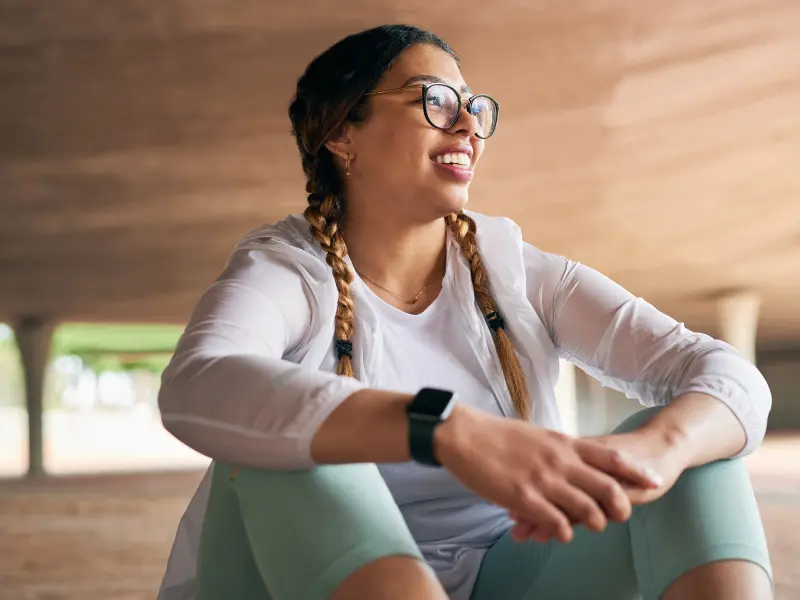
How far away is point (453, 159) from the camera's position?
1315mm

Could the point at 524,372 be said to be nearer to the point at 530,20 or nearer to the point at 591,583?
the point at 591,583

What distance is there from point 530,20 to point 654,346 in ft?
13.8

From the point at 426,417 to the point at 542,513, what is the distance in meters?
0.14

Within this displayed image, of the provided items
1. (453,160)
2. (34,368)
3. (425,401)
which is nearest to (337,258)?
(453,160)

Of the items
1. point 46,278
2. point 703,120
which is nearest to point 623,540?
point 703,120

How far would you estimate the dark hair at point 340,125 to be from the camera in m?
1.25

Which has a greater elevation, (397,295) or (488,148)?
(397,295)

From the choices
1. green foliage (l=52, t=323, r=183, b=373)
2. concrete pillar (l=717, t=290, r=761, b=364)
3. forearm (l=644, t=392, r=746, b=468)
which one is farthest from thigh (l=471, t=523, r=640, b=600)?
green foliage (l=52, t=323, r=183, b=373)

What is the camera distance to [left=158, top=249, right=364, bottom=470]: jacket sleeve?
90 centimetres

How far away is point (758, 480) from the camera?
6359 mm

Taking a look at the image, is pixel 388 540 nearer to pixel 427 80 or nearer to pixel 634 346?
pixel 634 346

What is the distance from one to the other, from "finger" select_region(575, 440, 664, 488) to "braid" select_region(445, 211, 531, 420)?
34 cm

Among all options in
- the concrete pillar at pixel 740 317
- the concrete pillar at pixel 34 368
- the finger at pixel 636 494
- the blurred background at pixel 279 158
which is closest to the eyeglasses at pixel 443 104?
the finger at pixel 636 494

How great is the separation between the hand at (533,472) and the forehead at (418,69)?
2.06 ft
